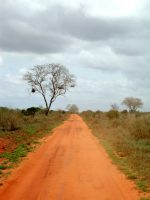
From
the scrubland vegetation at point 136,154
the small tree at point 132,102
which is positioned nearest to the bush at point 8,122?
the scrubland vegetation at point 136,154

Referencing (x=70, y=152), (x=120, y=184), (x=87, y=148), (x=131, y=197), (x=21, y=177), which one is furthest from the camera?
(x=87, y=148)

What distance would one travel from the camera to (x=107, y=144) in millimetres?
18797

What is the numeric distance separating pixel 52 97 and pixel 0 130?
30.4m

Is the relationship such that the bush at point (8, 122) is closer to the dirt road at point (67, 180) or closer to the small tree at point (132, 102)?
the dirt road at point (67, 180)

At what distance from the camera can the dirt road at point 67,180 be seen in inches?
339

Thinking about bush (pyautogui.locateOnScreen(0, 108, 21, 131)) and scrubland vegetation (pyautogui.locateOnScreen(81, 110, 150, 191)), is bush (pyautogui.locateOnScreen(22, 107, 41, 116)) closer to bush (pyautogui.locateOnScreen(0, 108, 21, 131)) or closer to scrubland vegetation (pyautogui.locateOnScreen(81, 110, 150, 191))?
bush (pyautogui.locateOnScreen(0, 108, 21, 131))

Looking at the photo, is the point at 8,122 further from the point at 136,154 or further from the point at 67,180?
the point at 67,180

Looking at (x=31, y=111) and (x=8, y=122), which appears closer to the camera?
(x=8, y=122)

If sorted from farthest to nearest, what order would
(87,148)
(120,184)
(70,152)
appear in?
(87,148)
(70,152)
(120,184)

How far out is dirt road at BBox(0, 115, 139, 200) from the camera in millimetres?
8617

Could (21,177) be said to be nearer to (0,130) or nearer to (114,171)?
(114,171)

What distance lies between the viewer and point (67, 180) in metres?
10.1

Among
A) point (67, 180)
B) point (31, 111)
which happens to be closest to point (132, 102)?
point (31, 111)

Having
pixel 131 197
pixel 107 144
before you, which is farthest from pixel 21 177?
pixel 107 144
